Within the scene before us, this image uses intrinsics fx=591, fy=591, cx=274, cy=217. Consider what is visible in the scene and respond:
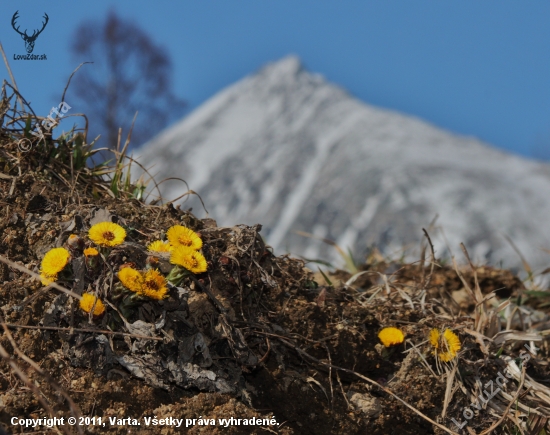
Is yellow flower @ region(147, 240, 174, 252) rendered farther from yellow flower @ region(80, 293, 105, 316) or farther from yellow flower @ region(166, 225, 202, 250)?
yellow flower @ region(80, 293, 105, 316)

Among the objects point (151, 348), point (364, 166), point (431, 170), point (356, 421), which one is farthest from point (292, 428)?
point (364, 166)

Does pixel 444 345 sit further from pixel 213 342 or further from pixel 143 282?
pixel 143 282

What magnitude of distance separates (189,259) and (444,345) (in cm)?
96

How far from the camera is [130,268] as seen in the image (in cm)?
168

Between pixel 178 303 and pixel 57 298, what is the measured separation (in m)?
0.34

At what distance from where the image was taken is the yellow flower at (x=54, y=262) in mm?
1659

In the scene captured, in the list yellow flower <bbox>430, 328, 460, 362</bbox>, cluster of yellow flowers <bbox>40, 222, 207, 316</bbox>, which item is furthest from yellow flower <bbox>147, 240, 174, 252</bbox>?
yellow flower <bbox>430, 328, 460, 362</bbox>

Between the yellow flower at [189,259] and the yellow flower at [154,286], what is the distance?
0.07 metres

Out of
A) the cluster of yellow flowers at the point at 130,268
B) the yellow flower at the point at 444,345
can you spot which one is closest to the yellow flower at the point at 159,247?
the cluster of yellow flowers at the point at 130,268

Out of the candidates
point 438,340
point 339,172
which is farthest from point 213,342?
point 339,172

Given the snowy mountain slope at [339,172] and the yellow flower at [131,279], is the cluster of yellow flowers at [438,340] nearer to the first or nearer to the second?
the yellow flower at [131,279]

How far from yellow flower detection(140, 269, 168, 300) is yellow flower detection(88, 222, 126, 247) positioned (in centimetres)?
16

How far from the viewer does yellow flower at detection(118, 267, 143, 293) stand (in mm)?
1638

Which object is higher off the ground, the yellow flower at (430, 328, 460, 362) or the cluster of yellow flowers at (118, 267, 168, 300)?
the cluster of yellow flowers at (118, 267, 168, 300)
